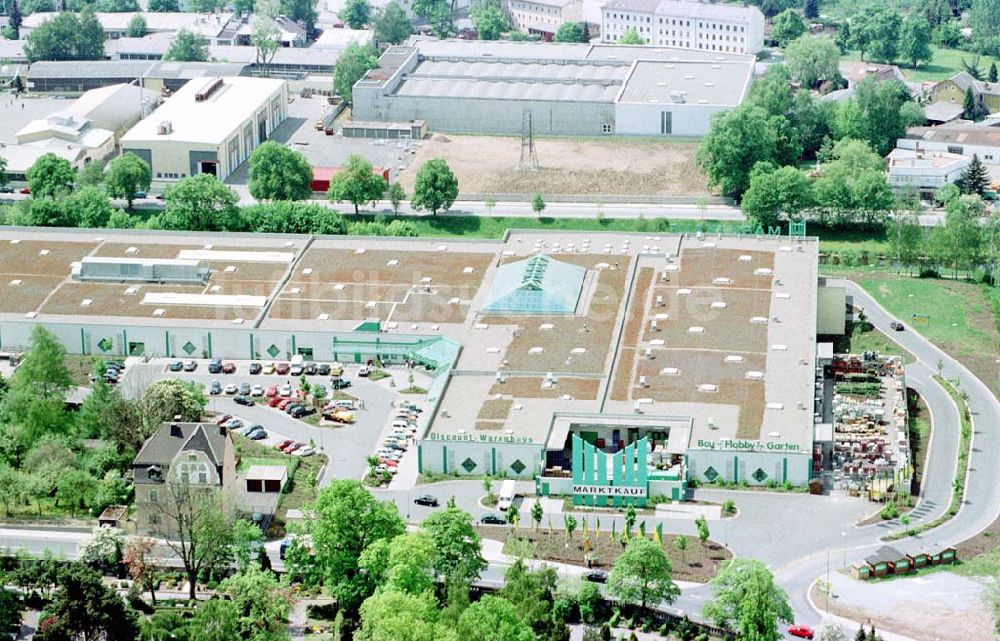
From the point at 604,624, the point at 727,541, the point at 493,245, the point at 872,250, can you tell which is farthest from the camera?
the point at 872,250

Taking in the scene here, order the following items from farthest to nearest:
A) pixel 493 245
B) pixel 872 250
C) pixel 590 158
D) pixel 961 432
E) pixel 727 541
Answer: pixel 590 158 → pixel 872 250 → pixel 493 245 → pixel 961 432 → pixel 727 541

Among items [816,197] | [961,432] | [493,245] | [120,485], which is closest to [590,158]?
[816,197]

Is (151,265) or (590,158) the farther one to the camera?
(590,158)

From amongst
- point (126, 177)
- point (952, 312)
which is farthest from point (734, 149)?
point (126, 177)

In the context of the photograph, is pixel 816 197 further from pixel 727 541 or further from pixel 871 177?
pixel 727 541

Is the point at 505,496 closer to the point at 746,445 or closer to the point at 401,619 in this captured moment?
the point at 746,445

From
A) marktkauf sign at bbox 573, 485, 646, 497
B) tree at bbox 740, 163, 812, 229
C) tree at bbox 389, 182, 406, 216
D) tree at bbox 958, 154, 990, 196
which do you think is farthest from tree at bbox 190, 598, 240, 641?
tree at bbox 958, 154, 990, 196
